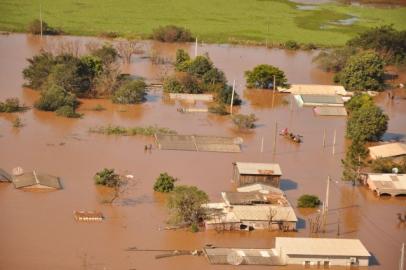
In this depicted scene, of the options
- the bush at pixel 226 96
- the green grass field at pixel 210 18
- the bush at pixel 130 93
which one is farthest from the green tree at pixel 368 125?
the green grass field at pixel 210 18

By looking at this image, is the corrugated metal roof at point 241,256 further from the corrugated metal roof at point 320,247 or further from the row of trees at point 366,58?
the row of trees at point 366,58

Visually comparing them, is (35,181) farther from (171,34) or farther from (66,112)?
(171,34)

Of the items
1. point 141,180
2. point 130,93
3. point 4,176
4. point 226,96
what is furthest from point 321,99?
point 4,176

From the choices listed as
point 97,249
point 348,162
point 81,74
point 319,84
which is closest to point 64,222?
point 97,249

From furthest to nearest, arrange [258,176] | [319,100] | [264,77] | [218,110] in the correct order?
[264,77], [319,100], [218,110], [258,176]

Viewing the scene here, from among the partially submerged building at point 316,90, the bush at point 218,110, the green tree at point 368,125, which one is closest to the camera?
the green tree at point 368,125

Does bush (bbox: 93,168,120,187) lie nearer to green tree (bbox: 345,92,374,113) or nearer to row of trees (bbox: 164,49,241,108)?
row of trees (bbox: 164,49,241,108)
